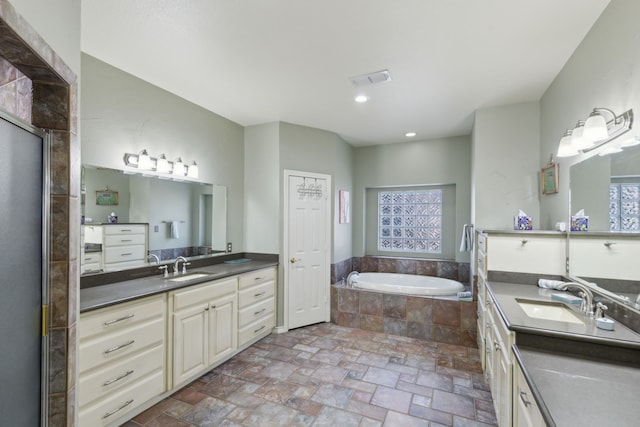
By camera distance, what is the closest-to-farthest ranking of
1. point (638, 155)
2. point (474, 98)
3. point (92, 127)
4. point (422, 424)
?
point (638, 155) < point (422, 424) < point (92, 127) < point (474, 98)

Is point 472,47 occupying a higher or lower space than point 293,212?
higher

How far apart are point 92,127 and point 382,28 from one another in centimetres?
226

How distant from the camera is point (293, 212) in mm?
3715

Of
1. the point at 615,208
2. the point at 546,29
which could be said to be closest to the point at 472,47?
the point at 546,29

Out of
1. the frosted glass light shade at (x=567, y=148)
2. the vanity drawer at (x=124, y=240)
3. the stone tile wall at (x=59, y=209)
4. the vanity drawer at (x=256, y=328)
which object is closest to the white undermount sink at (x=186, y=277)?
the vanity drawer at (x=124, y=240)

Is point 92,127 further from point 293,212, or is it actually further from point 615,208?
point 615,208

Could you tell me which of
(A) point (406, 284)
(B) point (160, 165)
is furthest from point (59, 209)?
(A) point (406, 284)

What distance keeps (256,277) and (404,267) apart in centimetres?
246

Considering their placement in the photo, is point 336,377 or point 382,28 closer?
point 382,28

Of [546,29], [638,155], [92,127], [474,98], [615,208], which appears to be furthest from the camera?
[474,98]

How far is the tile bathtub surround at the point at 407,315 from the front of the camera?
327 centimetres

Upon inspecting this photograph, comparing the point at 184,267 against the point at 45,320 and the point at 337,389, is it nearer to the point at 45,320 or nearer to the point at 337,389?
the point at 45,320

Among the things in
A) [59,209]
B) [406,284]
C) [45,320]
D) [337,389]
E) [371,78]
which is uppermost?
[371,78]

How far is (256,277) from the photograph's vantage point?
3256 mm
